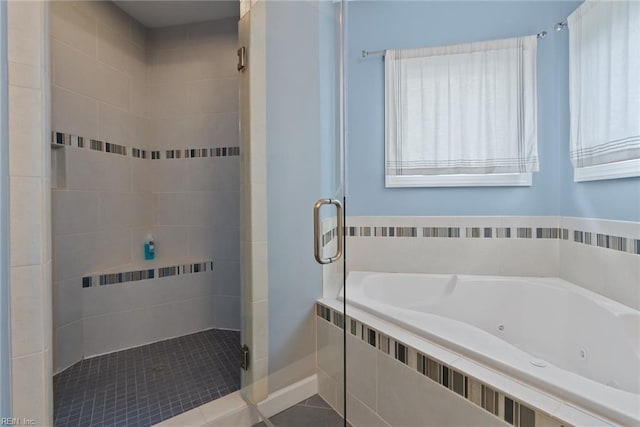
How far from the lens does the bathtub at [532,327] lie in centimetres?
89

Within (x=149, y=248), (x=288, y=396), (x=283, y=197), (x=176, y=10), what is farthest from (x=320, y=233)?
(x=176, y=10)

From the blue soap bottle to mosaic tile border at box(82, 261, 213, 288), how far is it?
1.13 feet

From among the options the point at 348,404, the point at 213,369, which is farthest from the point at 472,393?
the point at 213,369

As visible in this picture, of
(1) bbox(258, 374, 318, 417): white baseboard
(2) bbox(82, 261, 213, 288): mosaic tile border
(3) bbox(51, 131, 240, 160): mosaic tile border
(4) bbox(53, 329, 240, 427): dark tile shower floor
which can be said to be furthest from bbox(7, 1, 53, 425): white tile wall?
(3) bbox(51, 131, 240, 160): mosaic tile border

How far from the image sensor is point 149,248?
2506mm

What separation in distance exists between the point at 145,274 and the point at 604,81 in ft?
9.59

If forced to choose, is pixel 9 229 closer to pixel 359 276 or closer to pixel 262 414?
pixel 262 414

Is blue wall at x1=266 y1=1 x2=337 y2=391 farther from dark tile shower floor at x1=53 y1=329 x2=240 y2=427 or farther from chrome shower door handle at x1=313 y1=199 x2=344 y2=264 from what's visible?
dark tile shower floor at x1=53 y1=329 x2=240 y2=427

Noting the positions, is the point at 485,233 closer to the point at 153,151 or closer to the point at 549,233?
the point at 549,233

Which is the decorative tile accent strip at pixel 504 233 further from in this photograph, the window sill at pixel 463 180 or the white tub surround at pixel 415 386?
the white tub surround at pixel 415 386

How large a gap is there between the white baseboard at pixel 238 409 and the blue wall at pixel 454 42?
3.88 ft

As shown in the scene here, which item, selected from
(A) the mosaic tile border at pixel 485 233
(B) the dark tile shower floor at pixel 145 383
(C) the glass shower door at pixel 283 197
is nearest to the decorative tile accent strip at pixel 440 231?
(A) the mosaic tile border at pixel 485 233

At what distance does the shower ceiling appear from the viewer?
2275mm

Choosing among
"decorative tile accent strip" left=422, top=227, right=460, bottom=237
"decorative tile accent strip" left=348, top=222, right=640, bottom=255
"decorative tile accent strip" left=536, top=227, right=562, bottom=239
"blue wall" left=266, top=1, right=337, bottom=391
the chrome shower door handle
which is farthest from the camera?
"decorative tile accent strip" left=422, top=227, right=460, bottom=237
